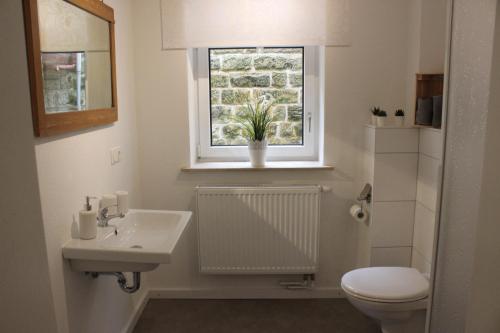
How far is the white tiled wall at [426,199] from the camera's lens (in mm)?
2279

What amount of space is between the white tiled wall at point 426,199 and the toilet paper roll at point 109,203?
5.27ft

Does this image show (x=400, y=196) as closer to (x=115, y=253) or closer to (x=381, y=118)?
(x=381, y=118)

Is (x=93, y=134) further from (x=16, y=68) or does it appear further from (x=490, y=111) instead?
(x=490, y=111)

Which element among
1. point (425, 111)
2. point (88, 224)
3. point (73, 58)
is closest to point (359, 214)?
point (425, 111)

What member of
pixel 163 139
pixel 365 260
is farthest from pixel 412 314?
pixel 163 139

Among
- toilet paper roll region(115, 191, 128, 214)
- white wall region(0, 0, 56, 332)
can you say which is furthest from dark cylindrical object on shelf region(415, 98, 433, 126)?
white wall region(0, 0, 56, 332)

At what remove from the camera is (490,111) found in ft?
3.43

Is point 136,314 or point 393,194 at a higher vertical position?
point 393,194

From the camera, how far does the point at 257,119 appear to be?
2.74 metres

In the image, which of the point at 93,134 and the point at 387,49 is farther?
the point at 387,49

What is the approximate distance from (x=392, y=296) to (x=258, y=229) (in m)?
0.98

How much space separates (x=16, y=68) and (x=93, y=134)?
0.60 m

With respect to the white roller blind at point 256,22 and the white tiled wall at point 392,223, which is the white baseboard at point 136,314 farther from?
the white roller blind at point 256,22

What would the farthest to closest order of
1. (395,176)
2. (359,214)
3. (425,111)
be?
(359,214) → (395,176) → (425,111)
